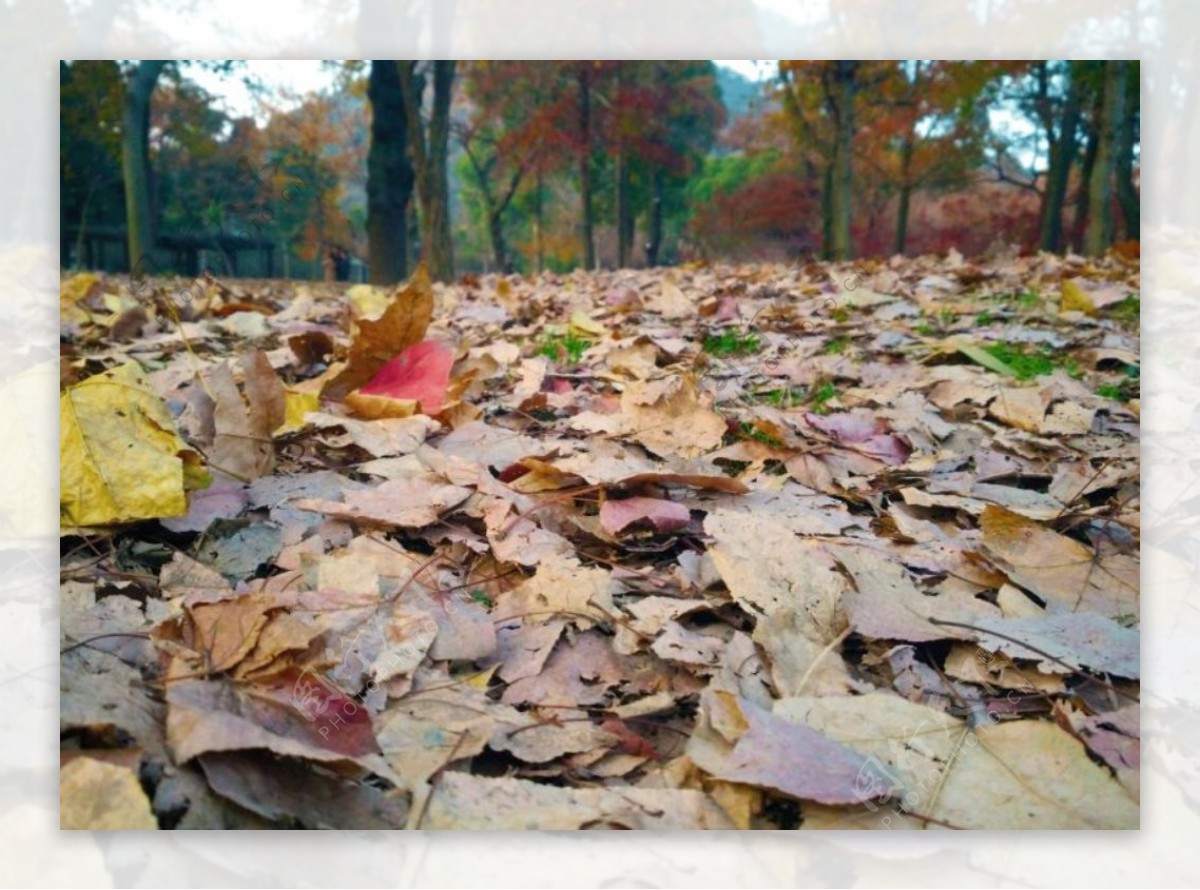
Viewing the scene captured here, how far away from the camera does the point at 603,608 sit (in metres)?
0.99

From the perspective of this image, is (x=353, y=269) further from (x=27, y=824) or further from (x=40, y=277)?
(x=27, y=824)

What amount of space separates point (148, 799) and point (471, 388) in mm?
1106

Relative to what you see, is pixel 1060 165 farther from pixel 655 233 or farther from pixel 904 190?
pixel 655 233

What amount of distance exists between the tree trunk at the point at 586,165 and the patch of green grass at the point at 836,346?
85 centimetres

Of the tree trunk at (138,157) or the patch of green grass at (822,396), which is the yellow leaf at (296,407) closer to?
the tree trunk at (138,157)

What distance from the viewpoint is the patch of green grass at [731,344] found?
2260 mm

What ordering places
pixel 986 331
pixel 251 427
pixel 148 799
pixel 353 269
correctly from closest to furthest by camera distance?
1. pixel 148 799
2. pixel 251 427
3. pixel 353 269
4. pixel 986 331

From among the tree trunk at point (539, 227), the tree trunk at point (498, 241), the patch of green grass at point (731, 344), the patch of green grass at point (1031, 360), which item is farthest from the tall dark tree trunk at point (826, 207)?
the tree trunk at point (539, 227)

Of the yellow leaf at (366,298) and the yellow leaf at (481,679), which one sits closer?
the yellow leaf at (481,679)

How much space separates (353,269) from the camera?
2281 millimetres

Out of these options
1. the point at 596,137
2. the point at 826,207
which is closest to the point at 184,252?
the point at 826,207

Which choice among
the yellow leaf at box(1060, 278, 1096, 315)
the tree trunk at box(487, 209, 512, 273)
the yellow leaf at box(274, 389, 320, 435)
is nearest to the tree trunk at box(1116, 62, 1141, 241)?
the yellow leaf at box(1060, 278, 1096, 315)

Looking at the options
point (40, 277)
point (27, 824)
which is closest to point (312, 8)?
point (40, 277)

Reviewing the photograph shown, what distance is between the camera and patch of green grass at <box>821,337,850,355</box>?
2266 millimetres
